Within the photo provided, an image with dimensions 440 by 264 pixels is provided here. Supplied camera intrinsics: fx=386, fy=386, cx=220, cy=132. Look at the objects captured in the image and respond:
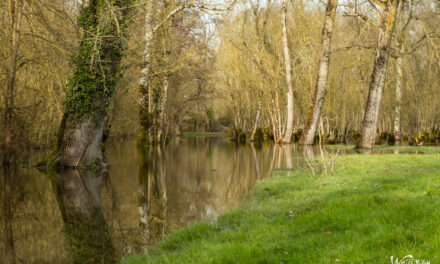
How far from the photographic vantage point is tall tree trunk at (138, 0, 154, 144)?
65.0 feet

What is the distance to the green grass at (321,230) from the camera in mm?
4152

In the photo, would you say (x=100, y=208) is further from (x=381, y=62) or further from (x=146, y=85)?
(x=146, y=85)

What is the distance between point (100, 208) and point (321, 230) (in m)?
4.40

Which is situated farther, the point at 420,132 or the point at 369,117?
the point at 420,132

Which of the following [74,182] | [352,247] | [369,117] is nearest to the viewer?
[352,247]

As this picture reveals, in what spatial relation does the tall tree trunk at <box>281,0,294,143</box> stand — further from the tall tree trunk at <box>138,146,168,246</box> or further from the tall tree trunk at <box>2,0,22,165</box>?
the tall tree trunk at <box>2,0,22,165</box>

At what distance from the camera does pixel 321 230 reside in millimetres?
5129

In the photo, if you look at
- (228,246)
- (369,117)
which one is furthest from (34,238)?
(369,117)

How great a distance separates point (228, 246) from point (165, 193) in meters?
4.79

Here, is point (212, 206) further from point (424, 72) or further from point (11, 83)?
point (424, 72)

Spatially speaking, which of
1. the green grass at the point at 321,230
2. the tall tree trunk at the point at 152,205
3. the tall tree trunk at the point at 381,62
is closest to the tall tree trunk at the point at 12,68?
the tall tree trunk at the point at 152,205

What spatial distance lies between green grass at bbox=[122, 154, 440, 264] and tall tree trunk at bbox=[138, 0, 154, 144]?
1338cm

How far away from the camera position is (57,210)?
738 centimetres

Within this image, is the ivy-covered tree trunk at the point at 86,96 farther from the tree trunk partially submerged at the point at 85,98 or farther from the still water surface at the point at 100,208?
the still water surface at the point at 100,208
